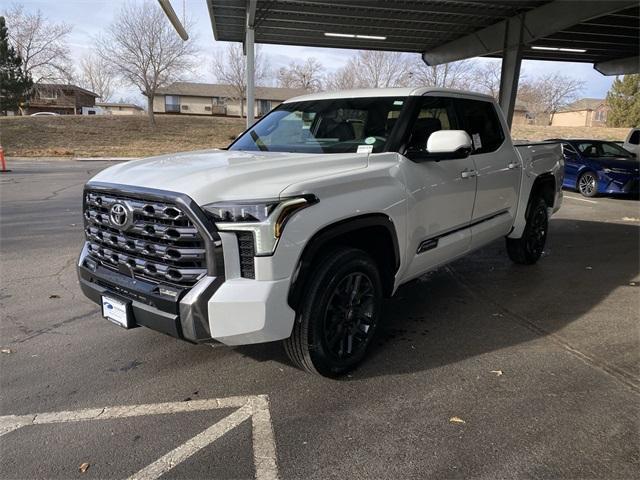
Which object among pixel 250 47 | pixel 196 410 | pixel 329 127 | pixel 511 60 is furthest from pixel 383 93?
pixel 511 60

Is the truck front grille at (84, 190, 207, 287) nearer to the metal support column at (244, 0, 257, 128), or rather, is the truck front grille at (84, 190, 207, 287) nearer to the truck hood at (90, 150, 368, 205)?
the truck hood at (90, 150, 368, 205)

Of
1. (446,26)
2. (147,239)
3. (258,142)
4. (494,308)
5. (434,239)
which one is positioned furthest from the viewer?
(446,26)

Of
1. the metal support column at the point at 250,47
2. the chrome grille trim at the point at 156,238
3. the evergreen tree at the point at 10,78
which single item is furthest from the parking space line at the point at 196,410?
the evergreen tree at the point at 10,78

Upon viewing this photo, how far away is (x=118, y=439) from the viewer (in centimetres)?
270

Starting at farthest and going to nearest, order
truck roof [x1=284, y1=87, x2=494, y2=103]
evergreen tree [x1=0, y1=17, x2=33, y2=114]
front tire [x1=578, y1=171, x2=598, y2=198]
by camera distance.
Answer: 1. evergreen tree [x1=0, y1=17, x2=33, y2=114]
2. front tire [x1=578, y1=171, x2=598, y2=198]
3. truck roof [x1=284, y1=87, x2=494, y2=103]

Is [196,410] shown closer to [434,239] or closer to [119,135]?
[434,239]

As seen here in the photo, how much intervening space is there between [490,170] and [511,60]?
49.0 ft

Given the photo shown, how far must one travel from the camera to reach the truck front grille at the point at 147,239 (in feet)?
8.89

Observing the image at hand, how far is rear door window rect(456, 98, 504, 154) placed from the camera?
15.4 feet

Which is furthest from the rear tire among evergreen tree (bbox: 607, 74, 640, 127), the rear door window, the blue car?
evergreen tree (bbox: 607, 74, 640, 127)

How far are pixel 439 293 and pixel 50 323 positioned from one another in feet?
12.4

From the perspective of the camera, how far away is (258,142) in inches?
173

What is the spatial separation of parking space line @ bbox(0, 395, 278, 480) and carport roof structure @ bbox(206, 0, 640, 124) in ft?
40.7

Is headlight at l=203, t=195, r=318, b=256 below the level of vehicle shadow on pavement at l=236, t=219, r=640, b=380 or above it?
above
